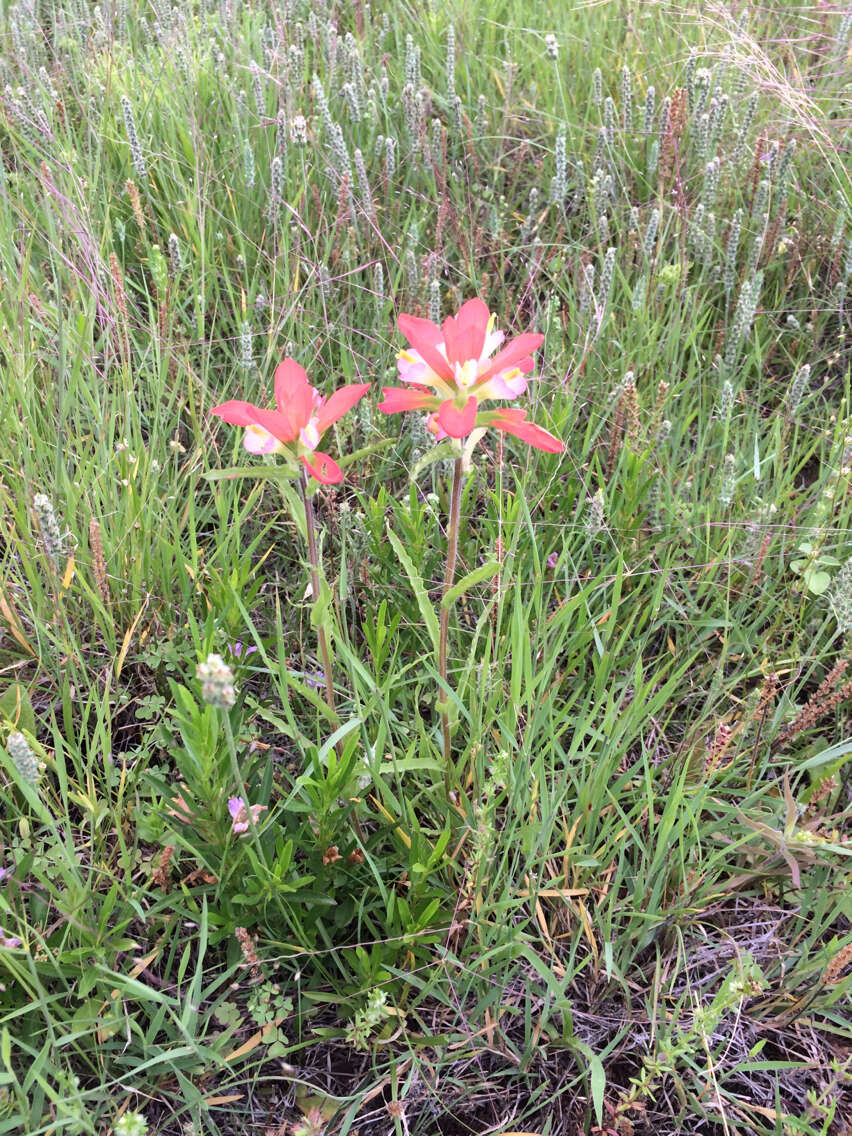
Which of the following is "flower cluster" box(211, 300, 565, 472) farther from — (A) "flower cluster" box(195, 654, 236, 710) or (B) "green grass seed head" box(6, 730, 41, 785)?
(B) "green grass seed head" box(6, 730, 41, 785)

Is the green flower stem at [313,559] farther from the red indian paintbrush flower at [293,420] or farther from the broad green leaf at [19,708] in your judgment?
the broad green leaf at [19,708]

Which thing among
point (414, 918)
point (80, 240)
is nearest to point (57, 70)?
point (80, 240)

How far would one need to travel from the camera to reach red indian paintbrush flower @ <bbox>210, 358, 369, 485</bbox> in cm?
114

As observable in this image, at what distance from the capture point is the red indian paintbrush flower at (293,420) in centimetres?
114

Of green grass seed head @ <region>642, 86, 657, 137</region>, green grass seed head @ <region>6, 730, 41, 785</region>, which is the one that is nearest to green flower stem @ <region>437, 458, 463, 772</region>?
green grass seed head @ <region>6, 730, 41, 785</region>

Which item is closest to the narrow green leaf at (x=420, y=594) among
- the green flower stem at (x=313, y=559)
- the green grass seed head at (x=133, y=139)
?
the green flower stem at (x=313, y=559)

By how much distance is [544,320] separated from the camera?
220 cm

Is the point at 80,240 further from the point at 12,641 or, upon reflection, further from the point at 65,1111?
the point at 65,1111

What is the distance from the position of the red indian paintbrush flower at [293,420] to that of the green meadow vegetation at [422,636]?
7 centimetres

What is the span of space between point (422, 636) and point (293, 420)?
0.70 m

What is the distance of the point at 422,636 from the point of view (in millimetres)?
1739

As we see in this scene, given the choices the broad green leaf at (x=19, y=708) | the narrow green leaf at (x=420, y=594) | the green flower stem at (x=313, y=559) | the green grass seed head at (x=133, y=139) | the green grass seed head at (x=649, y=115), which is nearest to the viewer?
the green flower stem at (x=313, y=559)

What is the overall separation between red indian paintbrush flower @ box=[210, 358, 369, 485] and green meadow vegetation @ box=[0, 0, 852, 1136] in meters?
0.07

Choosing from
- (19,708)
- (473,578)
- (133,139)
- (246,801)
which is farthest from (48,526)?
(133,139)
